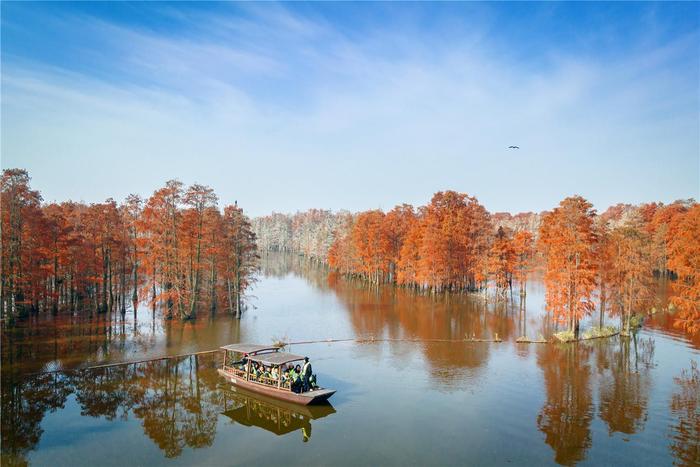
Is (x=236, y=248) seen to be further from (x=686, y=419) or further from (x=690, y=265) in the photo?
(x=690, y=265)

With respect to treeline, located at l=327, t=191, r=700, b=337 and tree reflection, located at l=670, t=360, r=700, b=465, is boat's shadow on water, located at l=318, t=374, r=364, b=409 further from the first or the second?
treeline, located at l=327, t=191, r=700, b=337

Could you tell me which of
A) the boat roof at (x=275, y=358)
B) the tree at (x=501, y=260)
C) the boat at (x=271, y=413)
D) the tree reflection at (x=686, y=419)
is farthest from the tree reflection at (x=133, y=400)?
the tree at (x=501, y=260)

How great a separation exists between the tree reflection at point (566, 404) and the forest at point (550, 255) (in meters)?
7.63

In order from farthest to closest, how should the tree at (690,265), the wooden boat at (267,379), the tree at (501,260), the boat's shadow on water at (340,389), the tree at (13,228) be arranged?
the tree at (501,260) < the tree at (13,228) < the tree at (690,265) < the boat's shadow on water at (340,389) < the wooden boat at (267,379)

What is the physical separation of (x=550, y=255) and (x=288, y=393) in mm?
30098

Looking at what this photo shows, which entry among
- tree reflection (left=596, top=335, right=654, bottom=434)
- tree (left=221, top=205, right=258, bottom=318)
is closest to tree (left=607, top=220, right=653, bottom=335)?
tree reflection (left=596, top=335, right=654, bottom=434)

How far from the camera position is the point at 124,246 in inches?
1868

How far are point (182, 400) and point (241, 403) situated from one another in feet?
10.8

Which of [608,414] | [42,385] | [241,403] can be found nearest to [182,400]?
[241,403]

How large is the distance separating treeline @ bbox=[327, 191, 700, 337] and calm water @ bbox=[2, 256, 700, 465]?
459 cm

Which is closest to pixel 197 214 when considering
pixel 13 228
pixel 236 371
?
pixel 13 228

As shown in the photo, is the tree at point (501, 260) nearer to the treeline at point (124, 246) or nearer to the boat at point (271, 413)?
the treeline at point (124, 246)

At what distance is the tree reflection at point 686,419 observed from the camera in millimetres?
19380

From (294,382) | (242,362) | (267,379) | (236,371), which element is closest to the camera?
(294,382)
